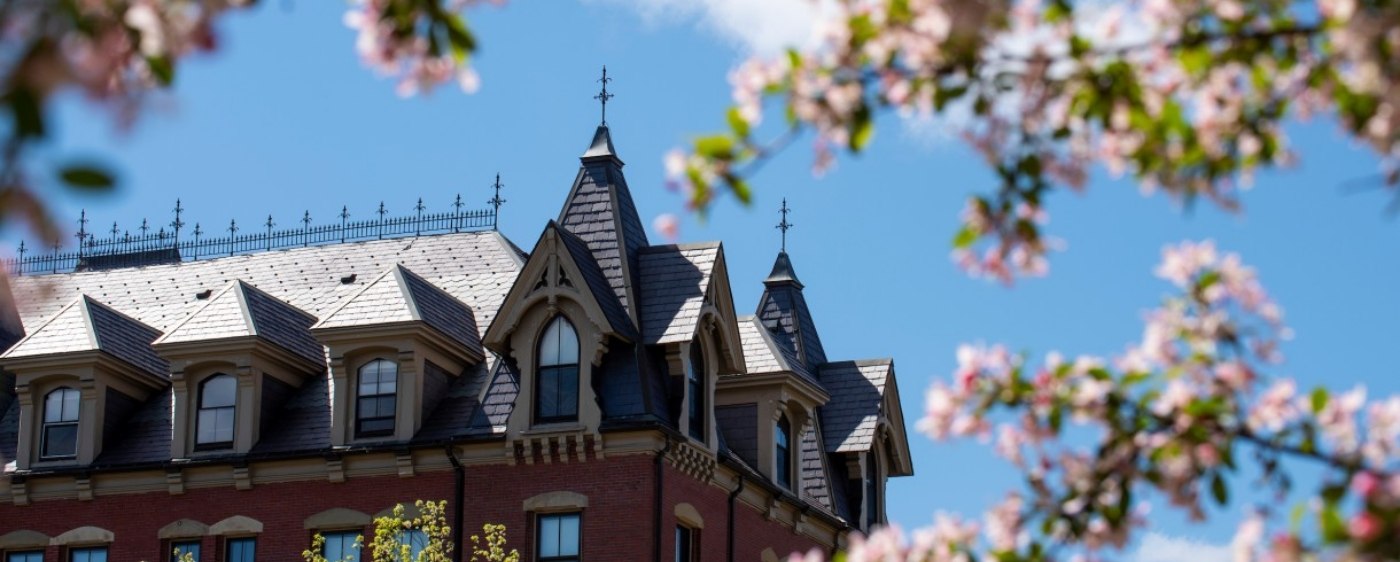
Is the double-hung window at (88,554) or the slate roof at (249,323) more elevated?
the slate roof at (249,323)

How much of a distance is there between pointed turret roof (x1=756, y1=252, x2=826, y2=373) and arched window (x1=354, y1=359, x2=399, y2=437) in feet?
29.5

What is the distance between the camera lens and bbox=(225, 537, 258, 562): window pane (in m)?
31.4

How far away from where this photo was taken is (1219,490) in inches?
302

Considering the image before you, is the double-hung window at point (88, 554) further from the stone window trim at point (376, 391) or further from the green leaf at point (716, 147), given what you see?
the green leaf at point (716, 147)

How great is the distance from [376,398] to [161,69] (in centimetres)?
2552

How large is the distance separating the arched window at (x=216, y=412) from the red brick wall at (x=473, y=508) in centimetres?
82

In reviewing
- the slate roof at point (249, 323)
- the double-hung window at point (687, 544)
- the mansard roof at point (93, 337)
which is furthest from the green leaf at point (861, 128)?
the mansard roof at point (93, 337)

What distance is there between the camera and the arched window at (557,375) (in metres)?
29.8

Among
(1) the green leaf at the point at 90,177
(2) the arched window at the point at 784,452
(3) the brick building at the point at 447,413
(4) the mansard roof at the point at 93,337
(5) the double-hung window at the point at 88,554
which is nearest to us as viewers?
(1) the green leaf at the point at 90,177

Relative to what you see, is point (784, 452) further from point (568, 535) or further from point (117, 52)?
point (117, 52)

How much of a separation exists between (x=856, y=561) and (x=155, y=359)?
2731cm

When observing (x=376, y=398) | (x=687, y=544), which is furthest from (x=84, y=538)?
(x=687, y=544)

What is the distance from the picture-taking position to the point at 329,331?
31.1 meters

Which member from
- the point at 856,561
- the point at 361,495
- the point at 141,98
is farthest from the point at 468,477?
the point at 141,98
